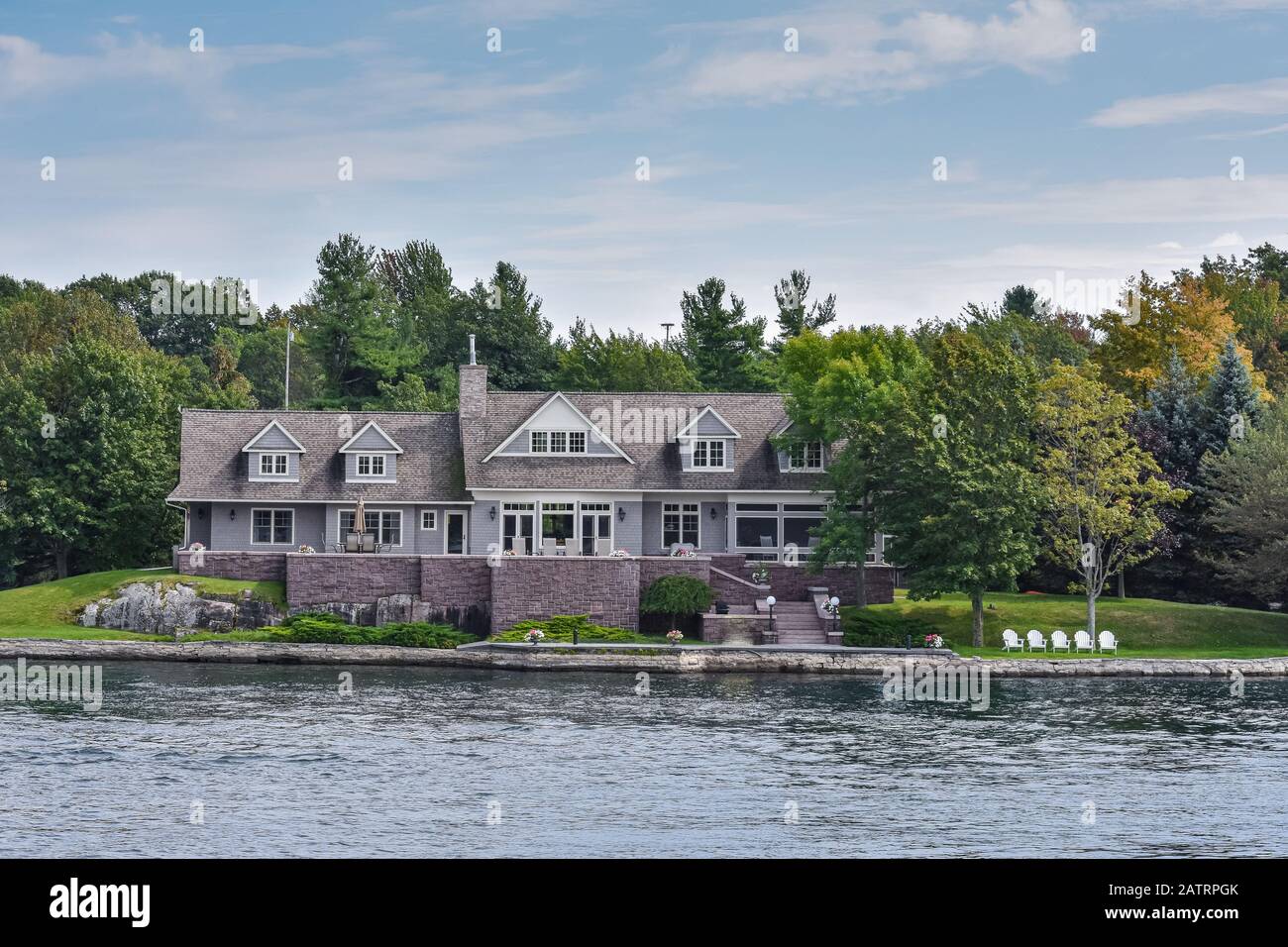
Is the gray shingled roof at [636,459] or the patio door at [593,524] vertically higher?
the gray shingled roof at [636,459]

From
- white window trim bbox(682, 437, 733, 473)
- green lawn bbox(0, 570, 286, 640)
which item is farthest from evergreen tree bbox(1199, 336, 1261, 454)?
green lawn bbox(0, 570, 286, 640)

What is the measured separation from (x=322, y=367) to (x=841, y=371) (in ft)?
179

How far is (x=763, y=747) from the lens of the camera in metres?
36.5

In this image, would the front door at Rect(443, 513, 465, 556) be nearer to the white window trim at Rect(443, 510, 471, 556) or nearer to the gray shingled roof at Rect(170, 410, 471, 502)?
the white window trim at Rect(443, 510, 471, 556)

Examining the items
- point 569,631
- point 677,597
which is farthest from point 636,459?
point 569,631

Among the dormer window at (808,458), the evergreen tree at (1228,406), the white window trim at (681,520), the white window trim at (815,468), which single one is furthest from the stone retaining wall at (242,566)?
the evergreen tree at (1228,406)

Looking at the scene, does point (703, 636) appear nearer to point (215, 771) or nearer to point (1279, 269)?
point (215, 771)

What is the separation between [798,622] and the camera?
55.8 metres

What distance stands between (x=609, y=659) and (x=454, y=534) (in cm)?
1459

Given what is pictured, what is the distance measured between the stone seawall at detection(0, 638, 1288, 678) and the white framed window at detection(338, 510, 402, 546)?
10313 millimetres

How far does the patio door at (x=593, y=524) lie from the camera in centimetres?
6362

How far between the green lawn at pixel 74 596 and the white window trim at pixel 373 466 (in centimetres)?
724

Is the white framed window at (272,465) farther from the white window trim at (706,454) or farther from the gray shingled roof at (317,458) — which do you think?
the white window trim at (706,454)

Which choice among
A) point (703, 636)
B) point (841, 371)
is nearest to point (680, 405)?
point (841, 371)
